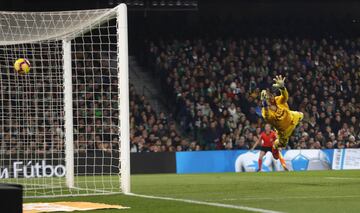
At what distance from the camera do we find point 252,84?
115ft

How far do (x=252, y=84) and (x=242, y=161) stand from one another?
19.7 ft

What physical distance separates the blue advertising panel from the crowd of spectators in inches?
47.7

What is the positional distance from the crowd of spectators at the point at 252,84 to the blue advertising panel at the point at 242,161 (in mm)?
1212

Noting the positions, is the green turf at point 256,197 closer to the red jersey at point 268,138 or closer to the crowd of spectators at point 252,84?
the red jersey at point 268,138

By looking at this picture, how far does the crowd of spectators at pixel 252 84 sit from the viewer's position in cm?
3234

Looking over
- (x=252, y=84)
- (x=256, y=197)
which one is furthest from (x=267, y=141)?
(x=256, y=197)

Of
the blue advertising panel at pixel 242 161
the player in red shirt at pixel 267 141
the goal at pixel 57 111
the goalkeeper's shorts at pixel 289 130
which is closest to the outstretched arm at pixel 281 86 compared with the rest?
the goalkeeper's shorts at pixel 289 130

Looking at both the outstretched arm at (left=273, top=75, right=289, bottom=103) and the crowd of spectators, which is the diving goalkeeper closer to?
the outstretched arm at (left=273, top=75, right=289, bottom=103)

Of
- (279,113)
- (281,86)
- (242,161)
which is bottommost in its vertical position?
(242,161)

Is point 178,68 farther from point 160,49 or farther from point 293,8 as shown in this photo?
point 293,8

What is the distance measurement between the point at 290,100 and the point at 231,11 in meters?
7.79

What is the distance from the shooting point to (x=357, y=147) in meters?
32.9

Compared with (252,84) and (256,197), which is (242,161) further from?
(256,197)

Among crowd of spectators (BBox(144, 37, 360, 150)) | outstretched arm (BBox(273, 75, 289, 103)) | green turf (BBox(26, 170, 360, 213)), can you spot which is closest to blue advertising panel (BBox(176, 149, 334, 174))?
crowd of spectators (BBox(144, 37, 360, 150))
